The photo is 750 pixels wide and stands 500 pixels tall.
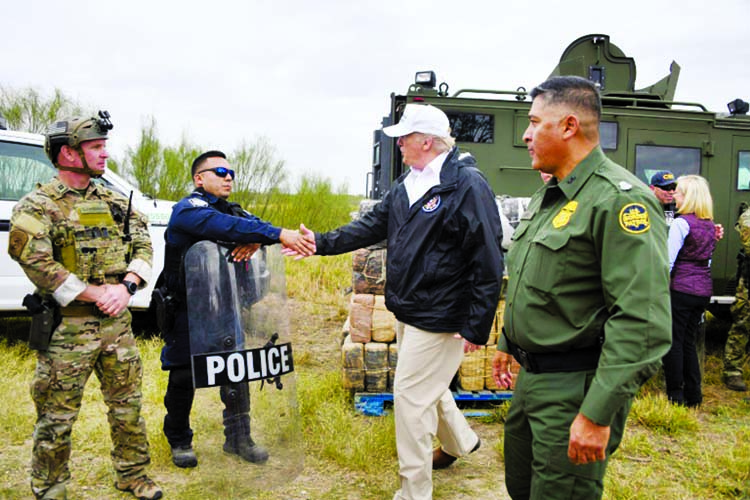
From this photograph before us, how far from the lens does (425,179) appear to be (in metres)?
3.11

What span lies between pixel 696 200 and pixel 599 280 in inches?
130

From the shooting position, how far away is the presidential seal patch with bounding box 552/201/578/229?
1.99 metres

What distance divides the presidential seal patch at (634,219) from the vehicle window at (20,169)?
512 centimetres

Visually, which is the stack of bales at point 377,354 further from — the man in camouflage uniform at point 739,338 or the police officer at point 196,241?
the man in camouflage uniform at point 739,338

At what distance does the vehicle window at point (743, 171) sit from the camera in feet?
21.4

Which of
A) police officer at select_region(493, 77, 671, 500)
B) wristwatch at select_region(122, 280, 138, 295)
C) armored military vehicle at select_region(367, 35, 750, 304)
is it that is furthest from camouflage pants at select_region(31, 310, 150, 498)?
armored military vehicle at select_region(367, 35, 750, 304)

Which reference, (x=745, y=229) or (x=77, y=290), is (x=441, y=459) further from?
(x=745, y=229)

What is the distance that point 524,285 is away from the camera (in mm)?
2080

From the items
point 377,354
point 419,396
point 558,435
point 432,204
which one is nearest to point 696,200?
point 377,354

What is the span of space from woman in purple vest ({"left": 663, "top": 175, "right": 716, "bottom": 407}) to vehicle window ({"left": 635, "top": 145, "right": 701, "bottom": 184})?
5.33 feet

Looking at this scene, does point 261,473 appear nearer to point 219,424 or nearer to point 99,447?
point 219,424

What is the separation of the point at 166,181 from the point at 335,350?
314 inches

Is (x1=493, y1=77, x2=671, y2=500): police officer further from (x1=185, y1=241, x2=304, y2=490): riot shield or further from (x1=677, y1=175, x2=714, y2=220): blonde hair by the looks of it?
(x1=677, y1=175, x2=714, y2=220): blonde hair

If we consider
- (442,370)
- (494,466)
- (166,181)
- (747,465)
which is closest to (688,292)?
(747,465)
